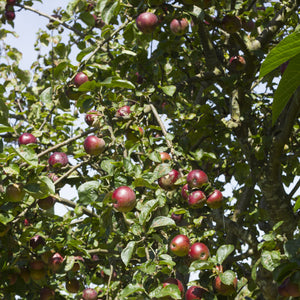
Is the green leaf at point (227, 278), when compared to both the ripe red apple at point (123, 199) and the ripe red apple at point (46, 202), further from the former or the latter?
the ripe red apple at point (46, 202)

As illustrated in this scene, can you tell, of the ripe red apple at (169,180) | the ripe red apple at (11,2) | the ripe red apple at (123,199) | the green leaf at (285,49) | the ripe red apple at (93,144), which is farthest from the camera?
the ripe red apple at (11,2)

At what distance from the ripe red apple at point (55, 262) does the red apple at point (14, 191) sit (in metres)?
0.51

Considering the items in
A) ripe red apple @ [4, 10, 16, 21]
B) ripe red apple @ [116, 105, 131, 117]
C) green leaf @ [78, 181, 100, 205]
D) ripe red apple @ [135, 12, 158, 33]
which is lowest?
green leaf @ [78, 181, 100, 205]

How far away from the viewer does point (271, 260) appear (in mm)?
1487

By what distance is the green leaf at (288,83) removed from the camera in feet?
1.30

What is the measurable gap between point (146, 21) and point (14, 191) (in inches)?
42.1

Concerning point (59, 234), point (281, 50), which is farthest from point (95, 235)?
point (281, 50)

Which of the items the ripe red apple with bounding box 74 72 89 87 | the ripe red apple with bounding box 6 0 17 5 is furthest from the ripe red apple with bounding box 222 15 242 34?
the ripe red apple with bounding box 6 0 17 5

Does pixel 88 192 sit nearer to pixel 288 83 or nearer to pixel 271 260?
pixel 271 260

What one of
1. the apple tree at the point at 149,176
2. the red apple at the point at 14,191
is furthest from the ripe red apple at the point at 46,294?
the red apple at the point at 14,191

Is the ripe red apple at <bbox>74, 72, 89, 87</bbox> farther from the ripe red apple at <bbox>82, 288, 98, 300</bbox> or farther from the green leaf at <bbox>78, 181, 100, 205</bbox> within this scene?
the ripe red apple at <bbox>82, 288, 98, 300</bbox>

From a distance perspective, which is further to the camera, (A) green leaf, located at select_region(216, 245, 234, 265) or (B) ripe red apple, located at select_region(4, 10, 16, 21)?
(B) ripe red apple, located at select_region(4, 10, 16, 21)

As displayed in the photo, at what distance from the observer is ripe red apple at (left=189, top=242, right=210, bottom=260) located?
1.79 metres

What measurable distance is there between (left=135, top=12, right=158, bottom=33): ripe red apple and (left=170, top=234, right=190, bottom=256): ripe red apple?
1.08 metres
